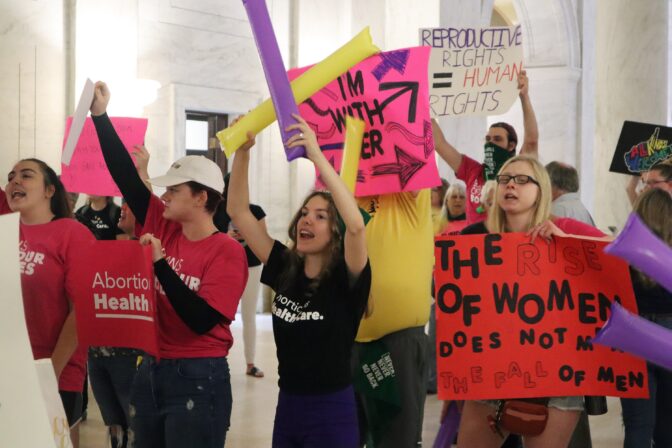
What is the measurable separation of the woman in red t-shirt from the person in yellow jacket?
48.7 inches

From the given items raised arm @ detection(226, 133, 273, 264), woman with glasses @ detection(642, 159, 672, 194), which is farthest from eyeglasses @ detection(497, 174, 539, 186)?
woman with glasses @ detection(642, 159, 672, 194)

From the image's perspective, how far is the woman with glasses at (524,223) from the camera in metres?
3.76

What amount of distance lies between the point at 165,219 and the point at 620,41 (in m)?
6.92

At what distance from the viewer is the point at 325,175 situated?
3273 mm

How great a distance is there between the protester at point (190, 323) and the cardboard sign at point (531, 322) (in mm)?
878

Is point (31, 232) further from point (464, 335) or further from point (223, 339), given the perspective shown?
point (464, 335)

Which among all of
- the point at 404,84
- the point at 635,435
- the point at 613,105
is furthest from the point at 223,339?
the point at 613,105

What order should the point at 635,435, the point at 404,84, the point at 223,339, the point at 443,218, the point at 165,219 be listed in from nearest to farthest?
the point at 223,339 → the point at 165,219 → the point at 404,84 → the point at 635,435 → the point at 443,218

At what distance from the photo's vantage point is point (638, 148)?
6766 millimetres

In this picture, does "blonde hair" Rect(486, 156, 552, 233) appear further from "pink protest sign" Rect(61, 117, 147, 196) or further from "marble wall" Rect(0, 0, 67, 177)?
"marble wall" Rect(0, 0, 67, 177)

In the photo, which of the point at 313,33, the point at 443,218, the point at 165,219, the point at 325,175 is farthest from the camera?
the point at 313,33

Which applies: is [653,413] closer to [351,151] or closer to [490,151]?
[490,151]

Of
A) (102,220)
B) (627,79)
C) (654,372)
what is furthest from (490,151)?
(627,79)

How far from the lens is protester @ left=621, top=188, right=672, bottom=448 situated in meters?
4.56
